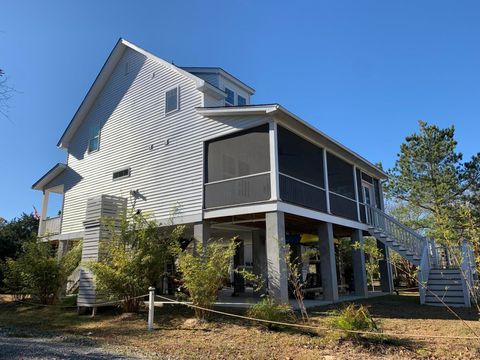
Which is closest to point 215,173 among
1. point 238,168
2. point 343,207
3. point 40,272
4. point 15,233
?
point 238,168

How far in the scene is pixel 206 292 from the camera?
1030 cm

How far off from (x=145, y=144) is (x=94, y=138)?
4.49 m

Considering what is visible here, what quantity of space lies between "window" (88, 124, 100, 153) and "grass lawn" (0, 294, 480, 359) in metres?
8.94

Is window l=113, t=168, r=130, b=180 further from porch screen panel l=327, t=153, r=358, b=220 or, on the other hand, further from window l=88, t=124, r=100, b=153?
porch screen panel l=327, t=153, r=358, b=220

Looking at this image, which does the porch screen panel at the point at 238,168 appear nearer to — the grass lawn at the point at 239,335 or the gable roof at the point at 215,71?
the grass lawn at the point at 239,335

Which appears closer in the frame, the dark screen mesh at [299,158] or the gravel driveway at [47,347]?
the gravel driveway at [47,347]

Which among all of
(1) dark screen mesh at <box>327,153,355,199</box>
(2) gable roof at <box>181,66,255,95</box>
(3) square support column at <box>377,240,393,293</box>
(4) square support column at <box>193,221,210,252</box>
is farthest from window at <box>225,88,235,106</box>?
(3) square support column at <box>377,240,393,293</box>

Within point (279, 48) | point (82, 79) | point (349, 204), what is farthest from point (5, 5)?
point (82, 79)

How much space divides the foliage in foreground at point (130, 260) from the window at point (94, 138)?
790 centimetres

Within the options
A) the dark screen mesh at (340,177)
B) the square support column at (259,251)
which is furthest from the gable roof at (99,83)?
the square support column at (259,251)

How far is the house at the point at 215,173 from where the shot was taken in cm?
1304

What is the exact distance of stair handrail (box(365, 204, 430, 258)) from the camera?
1630 centimetres

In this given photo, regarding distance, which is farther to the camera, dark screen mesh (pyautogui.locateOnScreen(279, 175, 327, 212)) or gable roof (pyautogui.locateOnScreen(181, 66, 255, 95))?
gable roof (pyautogui.locateOnScreen(181, 66, 255, 95))

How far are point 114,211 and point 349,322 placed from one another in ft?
31.8
